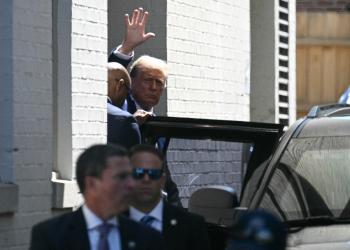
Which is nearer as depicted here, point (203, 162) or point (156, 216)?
point (156, 216)

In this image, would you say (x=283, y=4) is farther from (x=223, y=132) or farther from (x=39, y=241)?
(x=39, y=241)

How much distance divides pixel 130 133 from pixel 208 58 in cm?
427

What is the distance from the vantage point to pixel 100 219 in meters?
2.85

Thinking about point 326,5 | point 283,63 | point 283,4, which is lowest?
point 283,63

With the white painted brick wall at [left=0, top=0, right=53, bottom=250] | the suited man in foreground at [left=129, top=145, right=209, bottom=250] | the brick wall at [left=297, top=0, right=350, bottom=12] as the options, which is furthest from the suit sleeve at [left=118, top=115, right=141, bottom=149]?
the brick wall at [left=297, top=0, right=350, bottom=12]

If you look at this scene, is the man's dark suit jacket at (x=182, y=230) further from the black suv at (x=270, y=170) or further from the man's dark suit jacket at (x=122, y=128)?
the man's dark suit jacket at (x=122, y=128)

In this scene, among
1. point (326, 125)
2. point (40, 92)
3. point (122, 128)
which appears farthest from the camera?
point (40, 92)

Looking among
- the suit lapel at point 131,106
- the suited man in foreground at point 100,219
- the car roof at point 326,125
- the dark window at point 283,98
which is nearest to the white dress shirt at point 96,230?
the suited man in foreground at point 100,219

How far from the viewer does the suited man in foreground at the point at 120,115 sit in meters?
5.20

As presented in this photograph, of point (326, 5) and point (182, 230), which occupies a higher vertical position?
point (326, 5)

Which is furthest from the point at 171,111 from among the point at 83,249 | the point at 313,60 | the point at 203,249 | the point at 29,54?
the point at 313,60

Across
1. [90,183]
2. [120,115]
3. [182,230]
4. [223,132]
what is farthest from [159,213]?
[120,115]

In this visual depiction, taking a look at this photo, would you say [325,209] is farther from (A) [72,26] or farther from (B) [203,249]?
(A) [72,26]

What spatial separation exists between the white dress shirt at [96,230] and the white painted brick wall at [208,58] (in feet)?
18.7
